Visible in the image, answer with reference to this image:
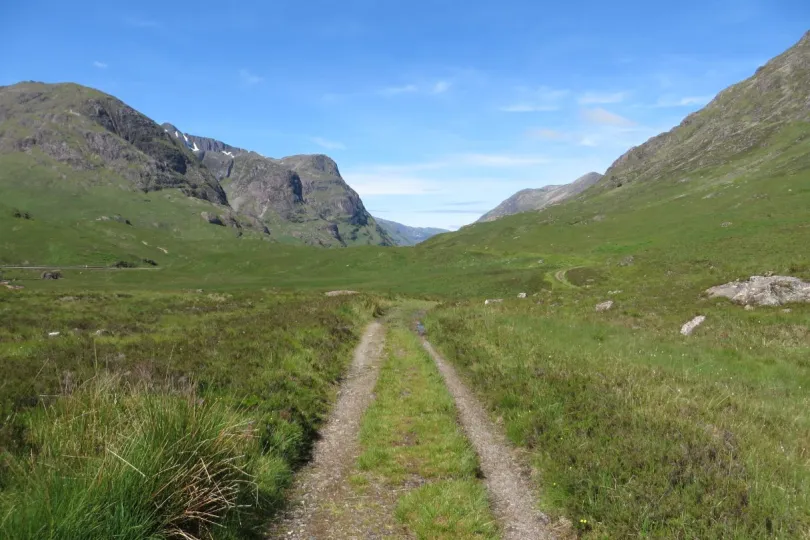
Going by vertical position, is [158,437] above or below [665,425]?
above

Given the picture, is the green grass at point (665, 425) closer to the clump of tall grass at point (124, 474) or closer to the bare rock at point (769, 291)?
the bare rock at point (769, 291)

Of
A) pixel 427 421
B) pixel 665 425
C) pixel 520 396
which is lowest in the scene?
pixel 427 421

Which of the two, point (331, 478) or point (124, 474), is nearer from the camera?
point (124, 474)

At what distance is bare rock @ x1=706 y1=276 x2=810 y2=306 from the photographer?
27.4 meters

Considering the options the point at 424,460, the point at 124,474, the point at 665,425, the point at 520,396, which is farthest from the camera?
the point at 520,396

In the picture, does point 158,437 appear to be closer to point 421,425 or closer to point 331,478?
point 331,478

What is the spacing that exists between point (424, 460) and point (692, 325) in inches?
850

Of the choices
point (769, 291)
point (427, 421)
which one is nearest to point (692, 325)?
point (769, 291)

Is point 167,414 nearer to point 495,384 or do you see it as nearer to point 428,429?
point 428,429

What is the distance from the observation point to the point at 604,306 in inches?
1387

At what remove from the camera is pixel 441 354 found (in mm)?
24250

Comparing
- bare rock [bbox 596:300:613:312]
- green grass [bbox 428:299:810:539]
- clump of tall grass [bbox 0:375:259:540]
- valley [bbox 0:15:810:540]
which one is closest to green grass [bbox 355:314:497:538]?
valley [bbox 0:15:810:540]

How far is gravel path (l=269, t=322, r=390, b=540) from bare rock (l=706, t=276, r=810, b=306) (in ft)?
83.8

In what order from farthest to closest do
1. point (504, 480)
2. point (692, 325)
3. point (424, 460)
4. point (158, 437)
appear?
point (692, 325) < point (424, 460) < point (504, 480) < point (158, 437)
